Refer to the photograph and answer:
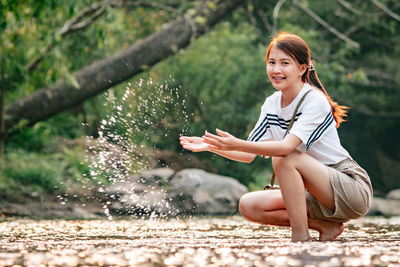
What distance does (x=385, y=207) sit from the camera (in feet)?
32.5

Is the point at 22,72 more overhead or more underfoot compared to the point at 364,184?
more overhead

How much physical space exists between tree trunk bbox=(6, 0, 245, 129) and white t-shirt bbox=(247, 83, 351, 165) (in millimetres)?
4796

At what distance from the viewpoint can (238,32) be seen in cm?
1366

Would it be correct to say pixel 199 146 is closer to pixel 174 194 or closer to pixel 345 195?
pixel 345 195

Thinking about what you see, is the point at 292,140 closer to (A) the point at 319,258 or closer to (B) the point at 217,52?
(A) the point at 319,258

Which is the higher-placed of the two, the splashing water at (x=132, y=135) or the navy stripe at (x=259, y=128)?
the splashing water at (x=132, y=135)

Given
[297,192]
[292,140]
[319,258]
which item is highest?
[292,140]

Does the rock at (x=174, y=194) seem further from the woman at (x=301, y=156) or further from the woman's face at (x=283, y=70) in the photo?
the woman's face at (x=283, y=70)

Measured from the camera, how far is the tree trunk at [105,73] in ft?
29.0

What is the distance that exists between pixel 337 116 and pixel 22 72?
19.3 feet

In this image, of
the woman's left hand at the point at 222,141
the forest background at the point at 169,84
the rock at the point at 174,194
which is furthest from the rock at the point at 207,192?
the woman's left hand at the point at 222,141

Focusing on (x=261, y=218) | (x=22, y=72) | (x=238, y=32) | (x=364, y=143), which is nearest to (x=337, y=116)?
(x=261, y=218)

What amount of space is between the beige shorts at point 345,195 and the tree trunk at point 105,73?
5088mm

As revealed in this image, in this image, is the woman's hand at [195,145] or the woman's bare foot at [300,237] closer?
the woman's bare foot at [300,237]
